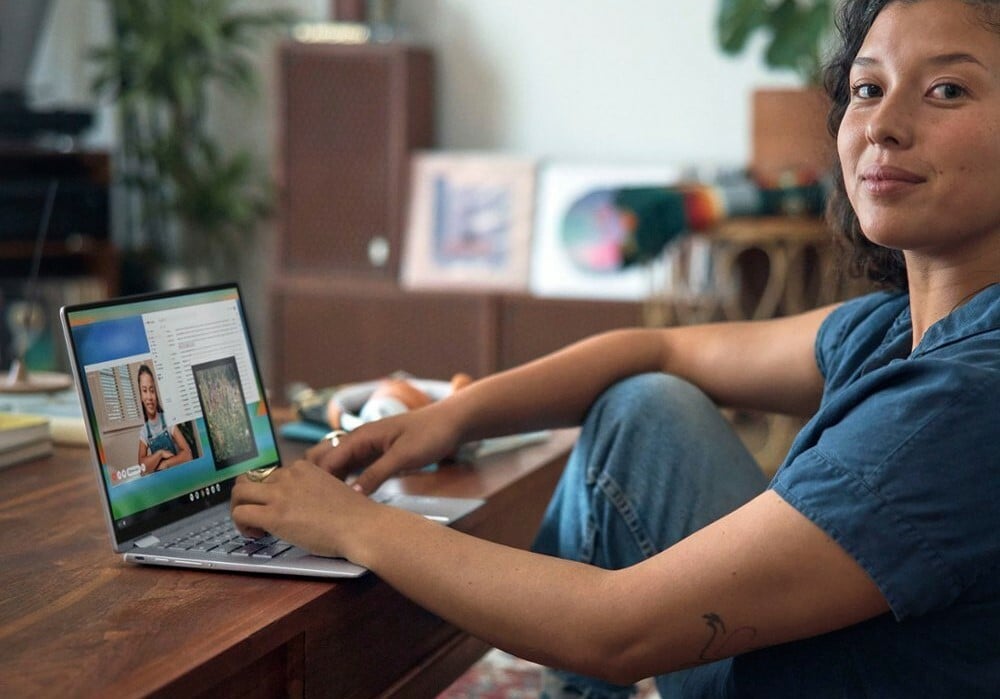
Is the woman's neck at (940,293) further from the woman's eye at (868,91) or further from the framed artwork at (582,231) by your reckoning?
the framed artwork at (582,231)

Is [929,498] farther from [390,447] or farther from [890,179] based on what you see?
[390,447]

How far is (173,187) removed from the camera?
405 centimetres

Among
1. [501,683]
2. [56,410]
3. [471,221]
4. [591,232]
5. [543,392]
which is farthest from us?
[471,221]

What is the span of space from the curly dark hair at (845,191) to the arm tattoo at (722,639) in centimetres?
50

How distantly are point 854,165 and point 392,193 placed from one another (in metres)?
2.75

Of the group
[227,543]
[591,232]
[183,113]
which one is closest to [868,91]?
[227,543]

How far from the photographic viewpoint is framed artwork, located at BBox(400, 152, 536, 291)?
365 cm

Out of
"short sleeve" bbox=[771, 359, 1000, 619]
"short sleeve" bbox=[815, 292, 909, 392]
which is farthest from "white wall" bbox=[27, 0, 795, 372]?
"short sleeve" bbox=[771, 359, 1000, 619]

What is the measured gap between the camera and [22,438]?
57.9 inches

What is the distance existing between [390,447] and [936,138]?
0.58 m

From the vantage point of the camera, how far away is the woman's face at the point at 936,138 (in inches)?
39.4

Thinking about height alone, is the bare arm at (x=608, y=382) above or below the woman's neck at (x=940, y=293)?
below

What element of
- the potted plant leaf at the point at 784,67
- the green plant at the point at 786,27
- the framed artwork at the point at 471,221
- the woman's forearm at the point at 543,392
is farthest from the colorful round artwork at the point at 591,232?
the woman's forearm at the point at 543,392

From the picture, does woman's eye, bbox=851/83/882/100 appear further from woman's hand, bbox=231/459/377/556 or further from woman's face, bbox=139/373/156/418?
woman's face, bbox=139/373/156/418
